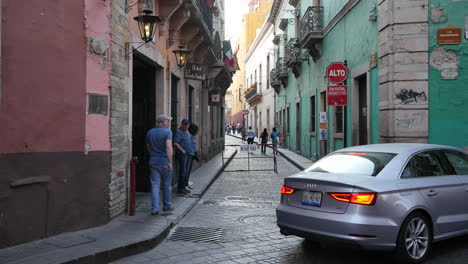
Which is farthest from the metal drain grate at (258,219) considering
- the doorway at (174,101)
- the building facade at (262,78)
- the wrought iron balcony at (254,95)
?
the wrought iron balcony at (254,95)

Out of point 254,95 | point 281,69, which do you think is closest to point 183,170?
point 281,69

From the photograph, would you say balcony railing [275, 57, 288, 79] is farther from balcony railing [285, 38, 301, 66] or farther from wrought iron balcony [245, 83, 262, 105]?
wrought iron balcony [245, 83, 262, 105]

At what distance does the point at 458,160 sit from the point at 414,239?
1.74 meters

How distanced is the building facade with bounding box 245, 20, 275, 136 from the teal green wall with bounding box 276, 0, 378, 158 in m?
11.9

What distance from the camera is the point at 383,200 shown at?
475 centimetres

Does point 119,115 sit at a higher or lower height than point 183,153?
higher

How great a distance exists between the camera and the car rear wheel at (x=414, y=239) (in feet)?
16.0

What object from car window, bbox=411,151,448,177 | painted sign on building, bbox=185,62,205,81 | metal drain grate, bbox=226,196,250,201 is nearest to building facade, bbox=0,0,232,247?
metal drain grate, bbox=226,196,250,201

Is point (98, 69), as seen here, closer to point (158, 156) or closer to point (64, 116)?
point (64, 116)

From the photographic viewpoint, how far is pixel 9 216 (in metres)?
5.26

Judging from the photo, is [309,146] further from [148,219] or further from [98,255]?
[98,255]

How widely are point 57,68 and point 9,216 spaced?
81.4 inches

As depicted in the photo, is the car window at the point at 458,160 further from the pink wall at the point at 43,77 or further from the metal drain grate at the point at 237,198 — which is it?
the pink wall at the point at 43,77

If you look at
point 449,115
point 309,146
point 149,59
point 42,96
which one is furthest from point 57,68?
point 309,146
